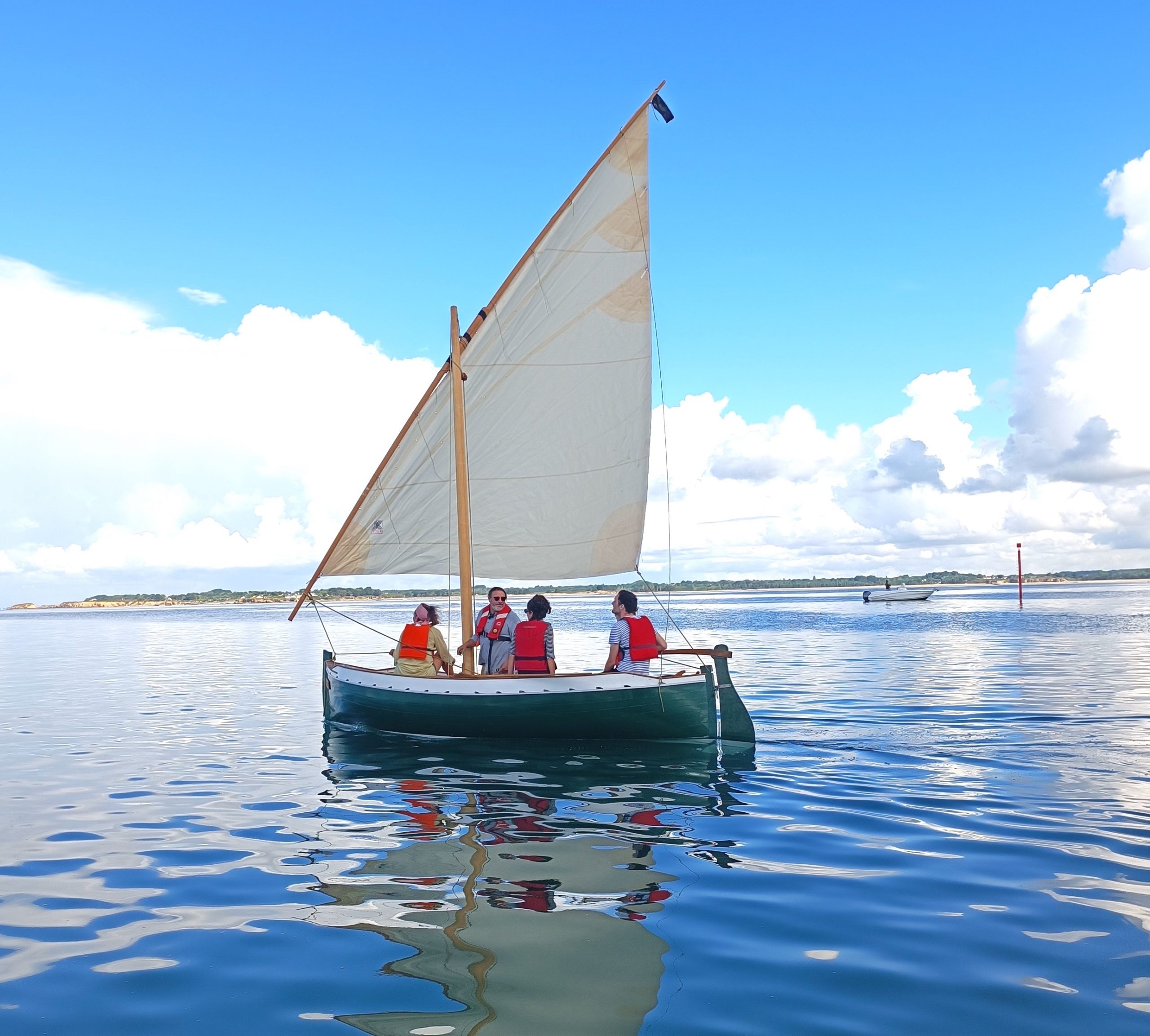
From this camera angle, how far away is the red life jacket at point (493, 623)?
1723 centimetres

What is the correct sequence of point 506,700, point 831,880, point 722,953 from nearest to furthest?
point 722,953 < point 831,880 < point 506,700

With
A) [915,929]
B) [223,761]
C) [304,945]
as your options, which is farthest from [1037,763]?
[223,761]

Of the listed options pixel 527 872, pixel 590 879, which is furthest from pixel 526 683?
pixel 590 879

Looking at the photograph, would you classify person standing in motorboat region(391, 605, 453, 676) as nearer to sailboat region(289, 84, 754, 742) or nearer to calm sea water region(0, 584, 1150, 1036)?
sailboat region(289, 84, 754, 742)

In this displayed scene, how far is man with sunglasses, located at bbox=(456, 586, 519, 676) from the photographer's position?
17.0m

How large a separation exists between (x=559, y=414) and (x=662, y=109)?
681cm

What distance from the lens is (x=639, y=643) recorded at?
50.4 feet

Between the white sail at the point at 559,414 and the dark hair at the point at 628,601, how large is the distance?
3.09 m

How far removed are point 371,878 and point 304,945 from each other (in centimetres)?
176

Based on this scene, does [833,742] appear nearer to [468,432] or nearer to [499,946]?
[468,432]

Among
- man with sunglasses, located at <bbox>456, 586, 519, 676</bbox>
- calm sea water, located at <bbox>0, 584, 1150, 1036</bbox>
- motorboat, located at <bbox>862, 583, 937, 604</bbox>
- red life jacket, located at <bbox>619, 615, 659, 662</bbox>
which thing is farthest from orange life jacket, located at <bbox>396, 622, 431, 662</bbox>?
motorboat, located at <bbox>862, 583, 937, 604</bbox>

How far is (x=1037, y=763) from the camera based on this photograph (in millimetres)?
13484

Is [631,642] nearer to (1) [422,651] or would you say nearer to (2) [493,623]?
(2) [493,623]

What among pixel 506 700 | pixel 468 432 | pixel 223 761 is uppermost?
pixel 468 432
